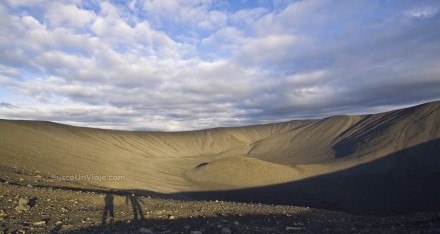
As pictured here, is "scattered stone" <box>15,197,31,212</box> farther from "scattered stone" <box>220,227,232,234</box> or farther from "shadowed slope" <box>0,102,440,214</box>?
"shadowed slope" <box>0,102,440,214</box>

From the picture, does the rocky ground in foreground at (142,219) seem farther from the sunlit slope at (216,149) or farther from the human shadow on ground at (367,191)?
the sunlit slope at (216,149)

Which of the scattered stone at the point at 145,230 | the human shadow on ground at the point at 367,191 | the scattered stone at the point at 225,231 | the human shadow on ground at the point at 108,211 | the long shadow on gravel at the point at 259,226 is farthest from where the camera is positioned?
the human shadow on ground at the point at 367,191

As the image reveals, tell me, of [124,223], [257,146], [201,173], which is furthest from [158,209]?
[257,146]

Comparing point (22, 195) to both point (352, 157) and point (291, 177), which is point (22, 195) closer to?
point (291, 177)

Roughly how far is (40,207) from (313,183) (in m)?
42.7

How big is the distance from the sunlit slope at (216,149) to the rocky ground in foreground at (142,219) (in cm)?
1487

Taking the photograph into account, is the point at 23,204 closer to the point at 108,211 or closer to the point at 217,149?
the point at 108,211

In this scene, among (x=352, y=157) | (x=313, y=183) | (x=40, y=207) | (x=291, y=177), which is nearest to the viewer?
(x=40, y=207)

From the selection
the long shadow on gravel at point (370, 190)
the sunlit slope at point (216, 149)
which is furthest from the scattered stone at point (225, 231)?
the long shadow on gravel at point (370, 190)

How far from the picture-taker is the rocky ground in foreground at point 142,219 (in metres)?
9.88

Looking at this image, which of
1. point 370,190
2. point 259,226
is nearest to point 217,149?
point 370,190

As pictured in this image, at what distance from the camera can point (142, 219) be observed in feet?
37.3

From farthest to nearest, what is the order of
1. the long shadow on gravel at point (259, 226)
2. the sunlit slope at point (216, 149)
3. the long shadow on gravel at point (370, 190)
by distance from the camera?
the sunlit slope at point (216, 149) → the long shadow on gravel at point (370, 190) → the long shadow on gravel at point (259, 226)

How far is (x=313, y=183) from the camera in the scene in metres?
51.0
